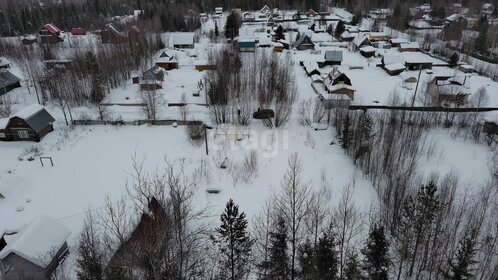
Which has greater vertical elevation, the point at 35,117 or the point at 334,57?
the point at 334,57

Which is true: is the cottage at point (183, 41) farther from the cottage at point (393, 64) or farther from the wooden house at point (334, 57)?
the cottage at point (393, 64)

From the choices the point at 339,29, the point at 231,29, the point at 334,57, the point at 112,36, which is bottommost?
the point at 334,57

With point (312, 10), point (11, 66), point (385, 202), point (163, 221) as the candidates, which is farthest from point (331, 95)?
point (312, 10)

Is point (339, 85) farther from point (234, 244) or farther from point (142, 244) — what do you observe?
point (142, 244)

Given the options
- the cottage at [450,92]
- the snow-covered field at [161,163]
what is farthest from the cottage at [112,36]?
the cottage at [450,92]

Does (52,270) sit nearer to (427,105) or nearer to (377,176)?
(377,176)

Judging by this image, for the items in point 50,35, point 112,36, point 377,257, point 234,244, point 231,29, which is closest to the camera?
point 377,257

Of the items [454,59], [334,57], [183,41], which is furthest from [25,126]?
[454,59]
